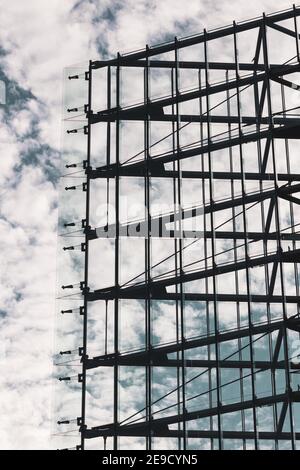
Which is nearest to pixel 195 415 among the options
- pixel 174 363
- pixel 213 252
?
pixel 174 363

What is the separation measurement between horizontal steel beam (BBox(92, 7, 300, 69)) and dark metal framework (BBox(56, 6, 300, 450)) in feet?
0.21

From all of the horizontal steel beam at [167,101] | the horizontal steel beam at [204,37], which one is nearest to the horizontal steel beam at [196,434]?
the horizontal steel beam at [167,101]

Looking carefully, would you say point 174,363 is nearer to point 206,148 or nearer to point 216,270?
point 216,270

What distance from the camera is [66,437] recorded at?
4431 cm

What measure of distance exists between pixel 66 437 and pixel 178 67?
19.7 meters

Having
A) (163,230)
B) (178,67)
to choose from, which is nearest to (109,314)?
(163,230)

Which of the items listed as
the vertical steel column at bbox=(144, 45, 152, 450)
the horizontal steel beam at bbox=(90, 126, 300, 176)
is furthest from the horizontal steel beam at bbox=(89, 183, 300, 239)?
the horizontal steel beam at bbox=(90, 126, 300, 176)

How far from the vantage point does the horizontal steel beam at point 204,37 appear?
47.9m

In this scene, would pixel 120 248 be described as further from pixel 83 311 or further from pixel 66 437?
pixel 66 437

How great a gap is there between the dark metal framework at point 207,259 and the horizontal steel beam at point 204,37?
63 mm

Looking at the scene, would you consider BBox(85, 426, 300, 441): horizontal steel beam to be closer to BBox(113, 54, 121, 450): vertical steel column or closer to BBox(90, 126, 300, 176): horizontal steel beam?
BBox(113, 54, 121, 450): vertical steel column

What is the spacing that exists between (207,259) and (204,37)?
39.8 feet

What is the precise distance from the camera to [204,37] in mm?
49219

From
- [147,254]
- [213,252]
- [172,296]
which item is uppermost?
[147,254]
